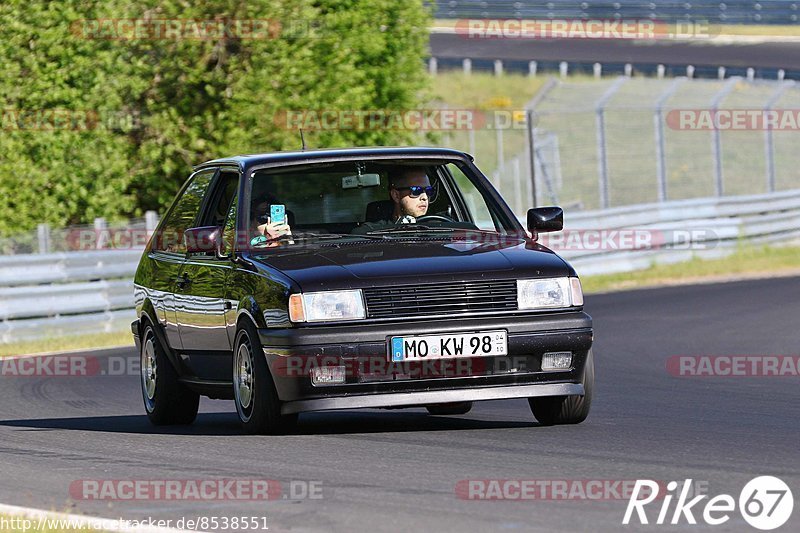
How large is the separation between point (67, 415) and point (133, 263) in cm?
1000

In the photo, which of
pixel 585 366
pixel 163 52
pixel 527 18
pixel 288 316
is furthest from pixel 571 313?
pixel 527 18

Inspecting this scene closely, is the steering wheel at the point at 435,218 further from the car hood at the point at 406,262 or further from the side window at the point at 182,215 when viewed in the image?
the side window at the point at 182,215

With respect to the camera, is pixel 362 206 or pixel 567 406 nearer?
pixel 567 406

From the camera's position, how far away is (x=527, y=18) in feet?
185

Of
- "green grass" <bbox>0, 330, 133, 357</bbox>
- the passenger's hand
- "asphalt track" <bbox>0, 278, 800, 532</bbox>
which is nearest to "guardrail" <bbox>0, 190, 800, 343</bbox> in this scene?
"green grass" <bbox>0, 330, 133, 357</bbox>

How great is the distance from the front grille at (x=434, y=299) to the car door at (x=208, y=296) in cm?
119

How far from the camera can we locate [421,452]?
8.20 metres

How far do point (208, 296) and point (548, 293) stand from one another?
A: 2.13m

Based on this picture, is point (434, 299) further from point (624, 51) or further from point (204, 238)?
point (624, 51)

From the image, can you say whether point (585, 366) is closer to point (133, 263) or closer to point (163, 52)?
point (133, 263)

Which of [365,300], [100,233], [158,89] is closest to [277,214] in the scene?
[365,300]

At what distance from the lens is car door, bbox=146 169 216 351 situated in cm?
1063

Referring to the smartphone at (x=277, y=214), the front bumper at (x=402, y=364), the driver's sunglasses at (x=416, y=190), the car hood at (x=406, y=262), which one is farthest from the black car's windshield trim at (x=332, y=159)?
the front bumper at (x=402, y=364)

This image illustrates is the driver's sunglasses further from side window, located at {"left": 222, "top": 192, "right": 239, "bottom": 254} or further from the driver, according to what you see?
side window, located at {"left": 222, "top": 192, "right": 239, "bottom": 254}
